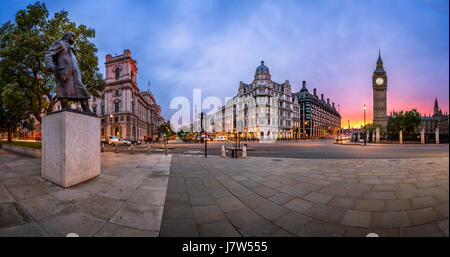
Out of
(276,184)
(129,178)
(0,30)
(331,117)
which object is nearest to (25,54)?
(0,30)

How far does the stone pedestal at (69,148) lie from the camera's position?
4.40 metres

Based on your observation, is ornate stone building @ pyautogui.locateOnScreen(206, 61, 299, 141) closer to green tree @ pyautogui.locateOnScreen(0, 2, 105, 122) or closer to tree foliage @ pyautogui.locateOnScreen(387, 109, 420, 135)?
tree foliage @ pyautogui.locateOnScreen(387, 109, 420, 135)

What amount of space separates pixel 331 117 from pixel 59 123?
133 meters

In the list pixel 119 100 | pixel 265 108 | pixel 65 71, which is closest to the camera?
pixel 65 71

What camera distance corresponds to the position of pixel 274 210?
3086 mm

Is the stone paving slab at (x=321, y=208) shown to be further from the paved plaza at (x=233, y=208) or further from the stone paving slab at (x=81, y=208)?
the stone paving slab at (x=81, y=208)

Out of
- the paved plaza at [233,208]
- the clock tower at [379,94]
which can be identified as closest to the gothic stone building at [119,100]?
the paved plaza at [233,208]

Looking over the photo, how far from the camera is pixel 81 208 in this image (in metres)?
3.08

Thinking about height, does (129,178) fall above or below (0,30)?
below

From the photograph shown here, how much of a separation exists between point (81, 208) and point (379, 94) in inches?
4927

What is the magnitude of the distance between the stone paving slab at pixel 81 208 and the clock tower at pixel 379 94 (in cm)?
11629

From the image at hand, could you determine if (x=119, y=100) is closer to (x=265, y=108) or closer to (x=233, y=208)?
(x=265, y=108)

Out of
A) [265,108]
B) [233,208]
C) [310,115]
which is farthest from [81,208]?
[310,115]
